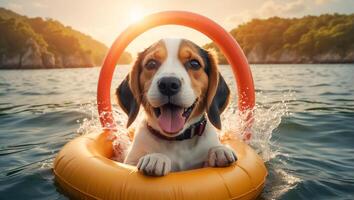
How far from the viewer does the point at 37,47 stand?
98.1 metres

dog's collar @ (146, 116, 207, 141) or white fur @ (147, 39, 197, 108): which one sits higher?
white fur @ (147, 39, 197, 108)

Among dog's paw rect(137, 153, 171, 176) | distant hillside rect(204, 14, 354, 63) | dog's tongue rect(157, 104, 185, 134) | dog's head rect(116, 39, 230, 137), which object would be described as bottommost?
dog's paw rect(137, 153, 171, 176)

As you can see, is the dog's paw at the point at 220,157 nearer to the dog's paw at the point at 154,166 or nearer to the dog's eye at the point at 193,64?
the dog's paw at the point at 154,166

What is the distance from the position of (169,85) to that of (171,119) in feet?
1.41

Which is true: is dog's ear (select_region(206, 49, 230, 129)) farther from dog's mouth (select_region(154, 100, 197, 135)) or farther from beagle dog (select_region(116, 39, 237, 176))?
dog's mouth (select_region(154, 100, 197, 135))

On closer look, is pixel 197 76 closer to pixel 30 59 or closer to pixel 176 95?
pixel 176 95

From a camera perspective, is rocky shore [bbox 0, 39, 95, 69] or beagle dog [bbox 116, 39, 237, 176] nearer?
beagle dog [bbox 116, 39, 237, 176]

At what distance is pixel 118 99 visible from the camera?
4.88 metres

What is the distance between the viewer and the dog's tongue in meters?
4.16

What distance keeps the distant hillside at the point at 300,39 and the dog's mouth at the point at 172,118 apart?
82.2 metres

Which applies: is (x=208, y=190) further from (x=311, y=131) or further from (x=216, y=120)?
(x=311, y=131)

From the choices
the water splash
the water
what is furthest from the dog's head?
the water

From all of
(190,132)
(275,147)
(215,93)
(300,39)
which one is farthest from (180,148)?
(300,39)

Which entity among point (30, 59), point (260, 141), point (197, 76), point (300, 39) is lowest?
point (30, 59)
